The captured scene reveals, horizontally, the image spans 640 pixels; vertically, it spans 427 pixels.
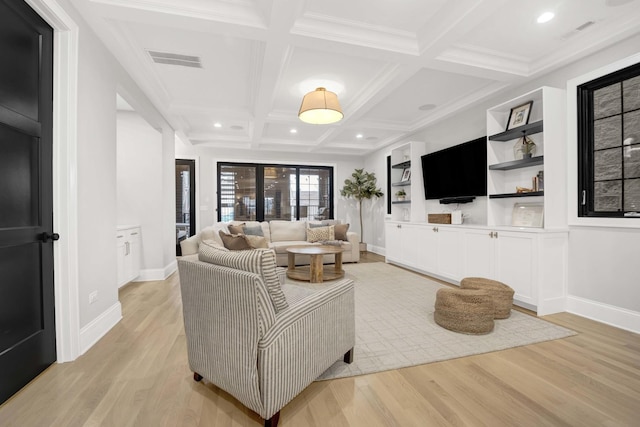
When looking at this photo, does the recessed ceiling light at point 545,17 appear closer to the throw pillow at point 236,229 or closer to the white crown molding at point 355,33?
the white crown molding at point 355,33

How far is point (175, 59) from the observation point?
316 cm

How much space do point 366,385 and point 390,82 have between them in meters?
3.27

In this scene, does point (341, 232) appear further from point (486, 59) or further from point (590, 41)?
point (590, 41)

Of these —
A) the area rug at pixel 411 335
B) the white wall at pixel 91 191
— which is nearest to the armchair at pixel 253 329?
the area rug at pixel 411 335

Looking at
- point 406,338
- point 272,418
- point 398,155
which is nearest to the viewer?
point 272,418

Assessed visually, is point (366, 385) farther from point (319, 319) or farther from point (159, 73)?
point (159, 73)

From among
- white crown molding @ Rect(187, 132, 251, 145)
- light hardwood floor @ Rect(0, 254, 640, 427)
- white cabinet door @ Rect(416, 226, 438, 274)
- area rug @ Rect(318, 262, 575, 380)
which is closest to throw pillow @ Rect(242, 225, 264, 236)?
white crown molding @ Rect(187, 132, 251, 145)

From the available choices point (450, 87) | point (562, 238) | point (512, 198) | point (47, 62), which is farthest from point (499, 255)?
point (47, 62)

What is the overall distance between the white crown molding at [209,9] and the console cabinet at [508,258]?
3.39m

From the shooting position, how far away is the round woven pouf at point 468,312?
2.47 metres

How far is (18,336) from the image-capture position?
5.64ft

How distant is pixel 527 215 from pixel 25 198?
4.72 metres

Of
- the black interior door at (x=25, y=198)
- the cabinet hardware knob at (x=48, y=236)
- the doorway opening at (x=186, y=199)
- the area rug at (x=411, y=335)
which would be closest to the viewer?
the black interior door at (x=25, y=198)

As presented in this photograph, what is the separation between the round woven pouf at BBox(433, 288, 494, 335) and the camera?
8.10ft
